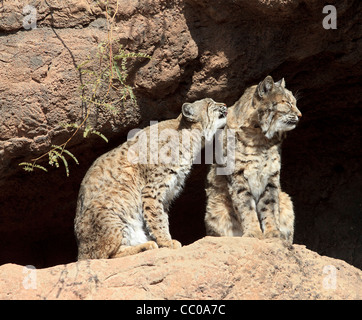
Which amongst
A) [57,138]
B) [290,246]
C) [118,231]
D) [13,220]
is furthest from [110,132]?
[290,246]

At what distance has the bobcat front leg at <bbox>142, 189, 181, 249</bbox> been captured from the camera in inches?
227

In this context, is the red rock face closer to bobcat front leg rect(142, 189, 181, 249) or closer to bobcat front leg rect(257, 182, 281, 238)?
bobcat front leg rect(142, 189, 181, 249)

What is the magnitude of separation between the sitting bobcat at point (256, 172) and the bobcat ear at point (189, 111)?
0.41m

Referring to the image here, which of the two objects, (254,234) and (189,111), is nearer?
(254,234)

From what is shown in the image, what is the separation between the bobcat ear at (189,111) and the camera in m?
6.17

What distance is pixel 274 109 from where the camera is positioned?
20.2 feet

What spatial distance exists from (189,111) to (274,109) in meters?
0.81

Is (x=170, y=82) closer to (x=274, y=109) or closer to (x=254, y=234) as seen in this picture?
(x=274, y=109)

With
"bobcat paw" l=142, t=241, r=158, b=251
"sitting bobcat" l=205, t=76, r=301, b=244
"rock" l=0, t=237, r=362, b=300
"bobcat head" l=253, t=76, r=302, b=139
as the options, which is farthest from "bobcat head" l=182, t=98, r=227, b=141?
"rock" l=0, t=237, r=362, b=300

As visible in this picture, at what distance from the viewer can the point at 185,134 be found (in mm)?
6270

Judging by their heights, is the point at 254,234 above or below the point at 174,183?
below

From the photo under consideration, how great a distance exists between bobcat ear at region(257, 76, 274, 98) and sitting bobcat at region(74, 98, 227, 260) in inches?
15.7

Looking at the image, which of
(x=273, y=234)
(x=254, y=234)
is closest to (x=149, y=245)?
(x=254, y=234)

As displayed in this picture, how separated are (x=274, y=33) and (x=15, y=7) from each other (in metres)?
2.41
